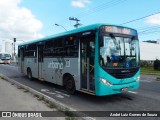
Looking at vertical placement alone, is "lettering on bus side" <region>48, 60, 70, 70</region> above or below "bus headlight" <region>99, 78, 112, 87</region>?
above

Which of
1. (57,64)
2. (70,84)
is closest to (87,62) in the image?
(70,84)

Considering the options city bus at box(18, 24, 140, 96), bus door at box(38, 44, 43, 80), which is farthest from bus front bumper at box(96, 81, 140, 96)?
bus door at box(38, 44, 43, 80)

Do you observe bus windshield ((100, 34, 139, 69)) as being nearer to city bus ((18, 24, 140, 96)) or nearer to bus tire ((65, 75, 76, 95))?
city bus ((18, 24, 140, 96))

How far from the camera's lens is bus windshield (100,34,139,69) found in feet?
30.8

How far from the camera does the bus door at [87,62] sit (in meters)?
9.78

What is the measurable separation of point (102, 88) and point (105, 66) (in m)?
0.84

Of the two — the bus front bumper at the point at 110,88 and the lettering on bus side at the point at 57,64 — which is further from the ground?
the lettering on bus side at the point at 57,64

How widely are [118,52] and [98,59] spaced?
0.95 meters

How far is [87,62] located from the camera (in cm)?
1008

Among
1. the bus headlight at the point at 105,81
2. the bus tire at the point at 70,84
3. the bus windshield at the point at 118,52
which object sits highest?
the bus windshield at the point at 118,52

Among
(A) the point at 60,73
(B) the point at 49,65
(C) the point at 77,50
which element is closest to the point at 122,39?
(C) the point at 77,50

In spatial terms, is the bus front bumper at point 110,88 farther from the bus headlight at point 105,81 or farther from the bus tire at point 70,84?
the bus tire at point 70,84

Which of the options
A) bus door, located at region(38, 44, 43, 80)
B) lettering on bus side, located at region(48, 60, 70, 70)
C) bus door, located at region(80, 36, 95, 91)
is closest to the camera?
bus door, located at region(80, 36, 95, 91)

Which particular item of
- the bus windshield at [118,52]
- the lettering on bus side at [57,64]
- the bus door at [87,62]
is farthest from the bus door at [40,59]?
the bus windshield at [118,52]
